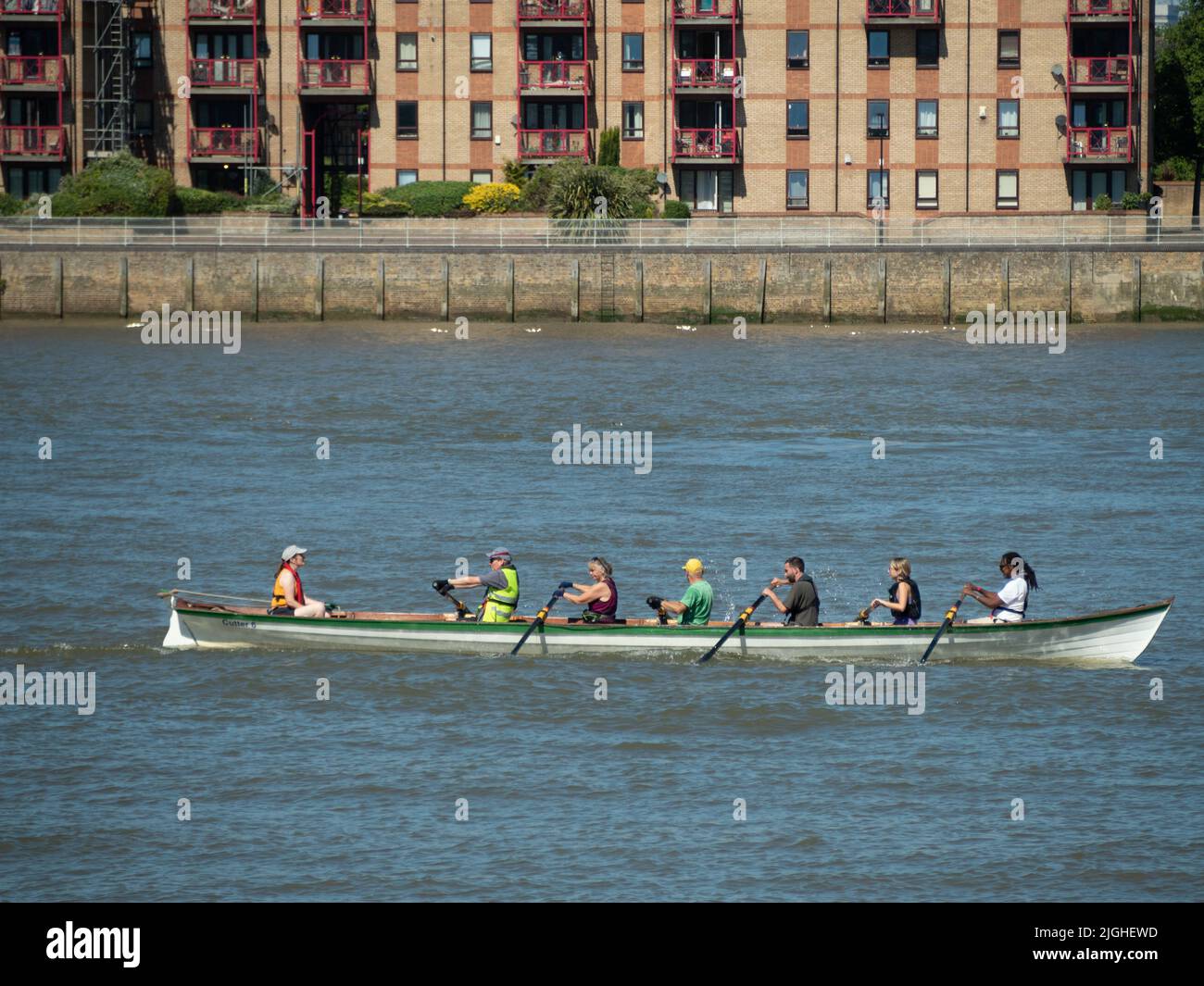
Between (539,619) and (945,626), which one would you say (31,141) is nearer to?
(539,619)

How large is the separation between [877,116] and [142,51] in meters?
28.3

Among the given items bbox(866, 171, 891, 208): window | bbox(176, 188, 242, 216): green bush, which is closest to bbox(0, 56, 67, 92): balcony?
bbox(176, 188, 242, 216): green bush

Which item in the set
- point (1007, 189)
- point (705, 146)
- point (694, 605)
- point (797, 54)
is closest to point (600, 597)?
point (694, 605)

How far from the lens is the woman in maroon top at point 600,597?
26.0 meters

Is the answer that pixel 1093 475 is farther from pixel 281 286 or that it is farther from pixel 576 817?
pixel 281 286

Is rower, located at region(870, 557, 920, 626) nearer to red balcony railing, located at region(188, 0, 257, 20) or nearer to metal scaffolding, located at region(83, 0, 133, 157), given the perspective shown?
metal scaffolding, located at region(83, 0, 133, 157)

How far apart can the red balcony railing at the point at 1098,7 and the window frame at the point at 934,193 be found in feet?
25.0

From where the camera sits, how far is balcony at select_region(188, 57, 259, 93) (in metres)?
77.6

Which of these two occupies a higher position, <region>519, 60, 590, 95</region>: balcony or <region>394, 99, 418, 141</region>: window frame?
<region>519, 60, 590, 95</region>: balcony

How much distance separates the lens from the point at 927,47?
77.3m

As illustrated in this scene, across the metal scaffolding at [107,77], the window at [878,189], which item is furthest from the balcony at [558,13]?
the metal scaffolding at [107,77]

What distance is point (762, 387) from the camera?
54.2m

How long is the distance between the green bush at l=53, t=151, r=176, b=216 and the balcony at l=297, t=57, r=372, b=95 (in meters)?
8.64
